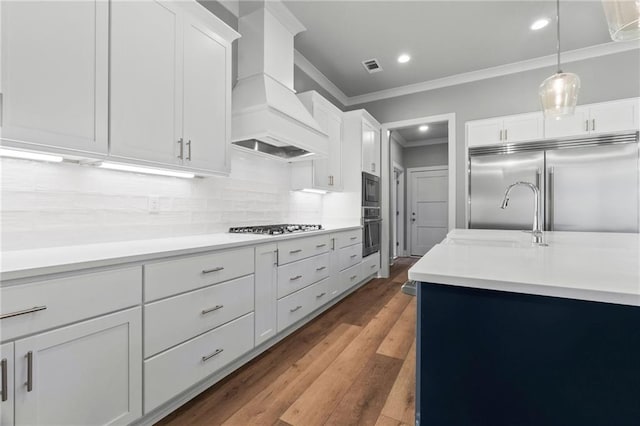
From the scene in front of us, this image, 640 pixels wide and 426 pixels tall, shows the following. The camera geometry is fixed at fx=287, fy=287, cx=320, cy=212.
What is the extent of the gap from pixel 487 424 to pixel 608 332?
0.39m

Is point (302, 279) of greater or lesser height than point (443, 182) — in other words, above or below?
below

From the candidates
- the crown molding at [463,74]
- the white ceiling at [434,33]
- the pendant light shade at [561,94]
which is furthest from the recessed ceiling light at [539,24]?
the pendant light shade at [561,94]

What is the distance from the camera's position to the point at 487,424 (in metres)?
0.80

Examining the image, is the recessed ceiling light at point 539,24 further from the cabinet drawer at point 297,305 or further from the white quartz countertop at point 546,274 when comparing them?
the cabinet drawer at point 297,305

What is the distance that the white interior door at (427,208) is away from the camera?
650cm

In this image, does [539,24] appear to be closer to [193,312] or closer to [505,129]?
[505,129]

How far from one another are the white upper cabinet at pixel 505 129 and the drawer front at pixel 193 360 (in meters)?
3.53

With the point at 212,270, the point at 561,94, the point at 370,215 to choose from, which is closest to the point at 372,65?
the point at 370,215

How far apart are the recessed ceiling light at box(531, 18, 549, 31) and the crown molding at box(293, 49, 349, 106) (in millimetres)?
2384

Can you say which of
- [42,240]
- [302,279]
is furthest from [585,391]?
[42,240]

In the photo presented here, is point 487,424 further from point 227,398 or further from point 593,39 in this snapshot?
point 593,39

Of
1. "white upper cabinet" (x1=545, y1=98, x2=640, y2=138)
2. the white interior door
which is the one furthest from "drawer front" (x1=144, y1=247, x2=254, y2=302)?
the white interior door

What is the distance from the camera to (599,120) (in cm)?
314

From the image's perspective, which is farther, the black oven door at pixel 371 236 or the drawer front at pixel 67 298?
the black oven door at pixel 371 236
